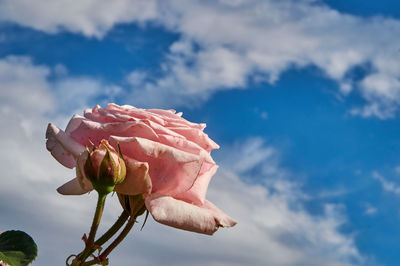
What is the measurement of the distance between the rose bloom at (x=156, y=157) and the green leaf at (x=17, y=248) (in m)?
0.23

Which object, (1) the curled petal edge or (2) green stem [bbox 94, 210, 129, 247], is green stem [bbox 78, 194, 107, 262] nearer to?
(2) green stem [bbox 94, 210, 129, 247]

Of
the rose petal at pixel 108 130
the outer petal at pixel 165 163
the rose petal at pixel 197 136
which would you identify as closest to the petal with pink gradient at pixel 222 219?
the outer petal at pixel 165 163

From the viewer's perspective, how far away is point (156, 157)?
1985 mm

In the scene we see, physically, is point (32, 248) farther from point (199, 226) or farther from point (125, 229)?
point (199, 226)

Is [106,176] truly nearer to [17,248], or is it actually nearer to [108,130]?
[108,130]

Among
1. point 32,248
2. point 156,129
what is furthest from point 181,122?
point 32,248

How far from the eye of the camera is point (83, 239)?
2.02 meters

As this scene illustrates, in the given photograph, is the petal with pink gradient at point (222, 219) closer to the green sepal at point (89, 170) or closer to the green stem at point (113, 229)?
the green stem at point (113, 229)

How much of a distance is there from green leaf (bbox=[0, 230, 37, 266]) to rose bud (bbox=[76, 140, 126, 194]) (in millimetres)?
379

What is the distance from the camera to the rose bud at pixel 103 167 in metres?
1.89

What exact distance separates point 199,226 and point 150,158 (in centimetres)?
29

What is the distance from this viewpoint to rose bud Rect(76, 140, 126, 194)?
189cm

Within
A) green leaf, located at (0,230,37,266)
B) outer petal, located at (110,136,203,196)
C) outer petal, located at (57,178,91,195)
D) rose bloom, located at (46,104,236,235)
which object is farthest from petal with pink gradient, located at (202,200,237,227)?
green leaf, located at (0,230,37,266)

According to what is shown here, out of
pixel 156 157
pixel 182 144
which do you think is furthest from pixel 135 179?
pixel 182 144
